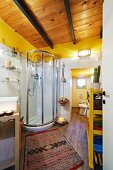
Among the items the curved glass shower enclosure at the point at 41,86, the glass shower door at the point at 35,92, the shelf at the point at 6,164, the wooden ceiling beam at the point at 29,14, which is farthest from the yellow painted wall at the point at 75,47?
the shelf at the point at 6,164

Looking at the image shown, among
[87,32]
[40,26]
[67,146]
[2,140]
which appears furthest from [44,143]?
[87,32]

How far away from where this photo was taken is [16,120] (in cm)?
143

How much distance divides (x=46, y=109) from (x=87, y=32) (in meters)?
2.43

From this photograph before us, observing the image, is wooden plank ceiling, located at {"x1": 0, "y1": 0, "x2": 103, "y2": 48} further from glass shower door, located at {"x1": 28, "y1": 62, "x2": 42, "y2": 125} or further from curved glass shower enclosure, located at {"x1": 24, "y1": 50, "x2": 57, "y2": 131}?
glass shower door, located at {"x1": 28, "y1": 62, "x2": 42, "y2": 125}

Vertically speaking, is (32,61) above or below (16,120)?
above

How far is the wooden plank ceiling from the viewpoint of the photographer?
2021 mm

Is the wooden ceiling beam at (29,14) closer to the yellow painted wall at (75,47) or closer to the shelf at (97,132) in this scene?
the yellow painted wall at (75,47)

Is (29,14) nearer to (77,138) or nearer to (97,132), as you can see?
(97,132)

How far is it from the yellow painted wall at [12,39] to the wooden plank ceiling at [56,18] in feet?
0.35

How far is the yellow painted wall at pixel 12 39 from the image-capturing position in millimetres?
2500

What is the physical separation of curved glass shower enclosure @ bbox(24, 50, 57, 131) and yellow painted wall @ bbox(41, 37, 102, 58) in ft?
1.03

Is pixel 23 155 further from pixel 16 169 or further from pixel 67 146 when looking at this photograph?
pixel 67 146

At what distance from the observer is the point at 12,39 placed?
279cm

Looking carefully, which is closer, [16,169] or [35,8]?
[16,169]
